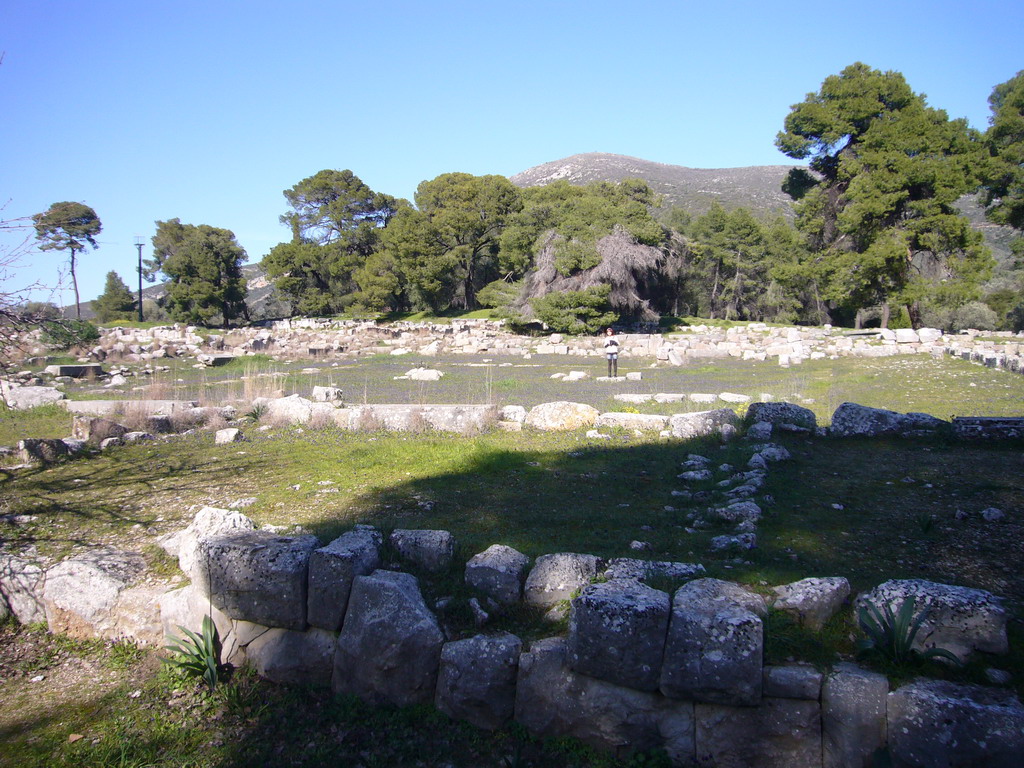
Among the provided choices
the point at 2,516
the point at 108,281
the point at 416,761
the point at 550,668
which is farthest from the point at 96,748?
the point at 108,281

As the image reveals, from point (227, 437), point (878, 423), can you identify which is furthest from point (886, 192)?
point (227, 437)

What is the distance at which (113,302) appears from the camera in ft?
180

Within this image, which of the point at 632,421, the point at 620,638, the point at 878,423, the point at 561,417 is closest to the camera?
the point at 620,638

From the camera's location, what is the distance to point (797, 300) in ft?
155

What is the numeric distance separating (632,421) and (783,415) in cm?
231

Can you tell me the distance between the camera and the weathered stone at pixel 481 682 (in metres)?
3.67

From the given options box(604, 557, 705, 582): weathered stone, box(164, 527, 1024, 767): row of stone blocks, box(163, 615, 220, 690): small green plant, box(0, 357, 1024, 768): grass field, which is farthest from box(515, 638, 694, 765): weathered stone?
box(163, 615, 220, 690): small green plant

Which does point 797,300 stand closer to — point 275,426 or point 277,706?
point 275,426

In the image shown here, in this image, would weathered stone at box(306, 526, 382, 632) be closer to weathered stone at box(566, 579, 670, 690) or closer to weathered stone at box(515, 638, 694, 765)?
weathered stone at box(515, 638, 694, 765)

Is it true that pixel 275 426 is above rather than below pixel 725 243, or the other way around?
below

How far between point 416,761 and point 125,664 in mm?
2355

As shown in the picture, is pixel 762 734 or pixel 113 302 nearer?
pixel 762 734

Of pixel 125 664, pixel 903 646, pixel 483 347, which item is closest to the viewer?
pixel 903 646

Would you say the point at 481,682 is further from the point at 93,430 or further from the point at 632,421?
the point at 93,430
